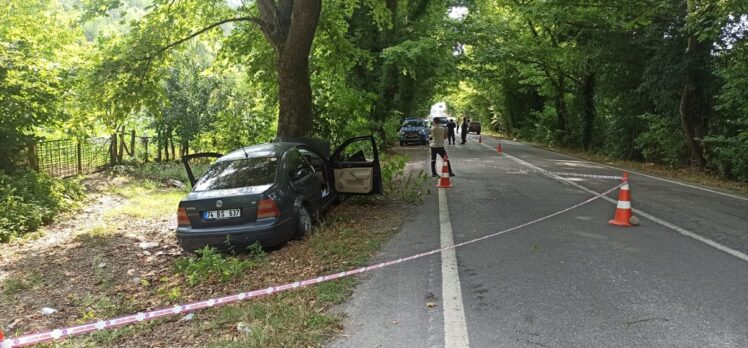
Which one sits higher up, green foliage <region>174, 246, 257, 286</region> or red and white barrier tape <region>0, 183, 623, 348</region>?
red and white barrier tape <region>0, 183, 623, 348</region>

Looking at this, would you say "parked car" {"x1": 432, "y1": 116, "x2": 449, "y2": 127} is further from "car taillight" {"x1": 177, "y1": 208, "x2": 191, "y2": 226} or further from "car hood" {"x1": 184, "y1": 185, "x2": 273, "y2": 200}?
"car taillight" {"x1": 177, "y1": 208, "x2": 191, "y2": 226}

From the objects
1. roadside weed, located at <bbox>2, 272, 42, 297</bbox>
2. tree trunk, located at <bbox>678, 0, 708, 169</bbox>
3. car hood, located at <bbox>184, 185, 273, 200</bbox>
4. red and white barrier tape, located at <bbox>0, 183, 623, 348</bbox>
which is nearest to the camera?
red and white barrier tape, located at <bbox>0, 183, 623, 348</bbox>

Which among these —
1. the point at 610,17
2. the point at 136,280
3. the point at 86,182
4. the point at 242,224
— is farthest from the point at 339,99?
the point at 610,17

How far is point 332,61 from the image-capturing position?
1442cm

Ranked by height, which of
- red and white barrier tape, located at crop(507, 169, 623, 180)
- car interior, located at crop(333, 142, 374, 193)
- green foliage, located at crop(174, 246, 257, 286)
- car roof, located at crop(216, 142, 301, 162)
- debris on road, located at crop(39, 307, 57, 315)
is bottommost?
debris on road, located at crop(39, 307, 57, 315)

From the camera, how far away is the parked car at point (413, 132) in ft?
104

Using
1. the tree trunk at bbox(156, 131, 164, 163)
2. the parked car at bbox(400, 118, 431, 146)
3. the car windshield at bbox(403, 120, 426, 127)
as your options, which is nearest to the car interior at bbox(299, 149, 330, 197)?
the tree trunk at bbox(156, 131, 164, 163)

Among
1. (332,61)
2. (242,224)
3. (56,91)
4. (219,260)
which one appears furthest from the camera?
(332,61)

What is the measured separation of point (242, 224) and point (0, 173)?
7.23 meters

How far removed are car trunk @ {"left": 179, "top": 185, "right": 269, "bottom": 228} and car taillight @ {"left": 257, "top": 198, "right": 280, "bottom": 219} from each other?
0.18 ft

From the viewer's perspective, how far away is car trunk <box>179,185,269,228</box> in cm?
699

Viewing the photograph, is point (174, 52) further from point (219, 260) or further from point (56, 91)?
point (219, 260)

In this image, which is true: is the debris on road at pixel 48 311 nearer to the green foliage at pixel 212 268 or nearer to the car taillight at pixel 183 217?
the green foliage at pixel 212 268

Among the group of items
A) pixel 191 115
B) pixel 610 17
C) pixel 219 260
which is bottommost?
pixel 219 260
